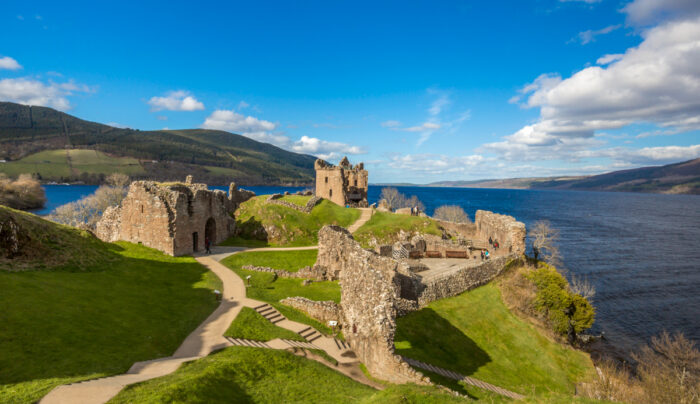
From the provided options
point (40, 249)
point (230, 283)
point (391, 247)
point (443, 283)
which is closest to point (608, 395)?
point (443, 283)

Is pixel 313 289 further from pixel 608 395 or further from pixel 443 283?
pixel 608 395

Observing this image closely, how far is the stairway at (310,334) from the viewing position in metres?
19.2

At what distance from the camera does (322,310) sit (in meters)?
21.9

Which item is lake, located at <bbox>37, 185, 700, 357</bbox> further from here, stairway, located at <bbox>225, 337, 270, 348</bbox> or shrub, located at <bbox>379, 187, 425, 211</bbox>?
shrub, located at <bbox>379, 187, 425, 211</bbox>

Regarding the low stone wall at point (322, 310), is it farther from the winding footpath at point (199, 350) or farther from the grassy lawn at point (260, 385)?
the grassy lawn at point (260, 385)

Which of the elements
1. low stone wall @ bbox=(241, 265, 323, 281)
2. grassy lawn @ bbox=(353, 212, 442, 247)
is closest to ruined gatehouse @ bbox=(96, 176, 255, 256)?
low stone wall @ bbox=(241, 265, 323, 281)

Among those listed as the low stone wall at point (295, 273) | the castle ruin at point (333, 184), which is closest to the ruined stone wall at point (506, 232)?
the low stone wall at point (295, 273)

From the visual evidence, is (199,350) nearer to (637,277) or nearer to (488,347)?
(488,347)

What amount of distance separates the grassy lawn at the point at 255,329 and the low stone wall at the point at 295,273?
9.88m

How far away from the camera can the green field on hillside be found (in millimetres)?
157500

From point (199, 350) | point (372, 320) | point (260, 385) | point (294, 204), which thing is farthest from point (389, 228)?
point (260, 385)

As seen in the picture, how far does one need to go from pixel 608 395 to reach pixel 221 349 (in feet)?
78.1

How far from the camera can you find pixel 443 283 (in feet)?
93.1

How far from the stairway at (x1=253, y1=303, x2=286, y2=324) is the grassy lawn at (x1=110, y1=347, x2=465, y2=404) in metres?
5.62
